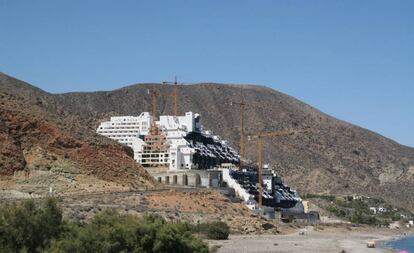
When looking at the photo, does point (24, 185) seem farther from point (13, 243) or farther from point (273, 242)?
point (13, 243)

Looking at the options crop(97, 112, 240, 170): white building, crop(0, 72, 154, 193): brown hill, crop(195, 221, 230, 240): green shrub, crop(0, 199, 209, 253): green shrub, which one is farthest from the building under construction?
crop(0, 199, 209, 253): green shrub

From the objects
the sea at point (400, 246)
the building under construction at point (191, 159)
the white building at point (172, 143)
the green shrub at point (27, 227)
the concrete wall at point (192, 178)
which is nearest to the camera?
the green shrub at point (27, 227)

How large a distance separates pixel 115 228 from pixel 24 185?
37.6 metres

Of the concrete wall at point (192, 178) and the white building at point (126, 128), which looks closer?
the concrete wall at point (192, 178)

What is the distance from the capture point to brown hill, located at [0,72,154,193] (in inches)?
2771

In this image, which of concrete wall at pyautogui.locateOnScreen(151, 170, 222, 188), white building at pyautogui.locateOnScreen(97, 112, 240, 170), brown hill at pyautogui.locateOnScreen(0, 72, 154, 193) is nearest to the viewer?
brown hill at pyautogui.locateOnScreen(0, 72, 154, 193)

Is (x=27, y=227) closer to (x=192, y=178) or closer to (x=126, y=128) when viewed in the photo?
(x=192, y=178)

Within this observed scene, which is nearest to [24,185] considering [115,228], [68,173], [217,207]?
[68,173]

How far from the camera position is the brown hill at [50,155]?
70.4 m

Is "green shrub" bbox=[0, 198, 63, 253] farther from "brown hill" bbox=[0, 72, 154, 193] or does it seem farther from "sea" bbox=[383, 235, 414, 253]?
"sea" bbox=[383, 235, 414, 253]

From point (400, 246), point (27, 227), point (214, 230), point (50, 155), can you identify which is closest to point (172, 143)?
point (400, 246)

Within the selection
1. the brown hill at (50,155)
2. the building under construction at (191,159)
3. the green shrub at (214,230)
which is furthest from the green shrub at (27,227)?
the building under construction at (191,159)

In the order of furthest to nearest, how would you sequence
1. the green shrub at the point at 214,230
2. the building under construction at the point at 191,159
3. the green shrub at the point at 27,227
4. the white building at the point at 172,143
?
the white building at the point at 172,143, the building under construction at the point at 191,159, the green shrub at the point at 214,230, the green shrub at the point at 27,227

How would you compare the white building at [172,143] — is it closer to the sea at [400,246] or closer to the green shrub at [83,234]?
the sea at [400,246]
